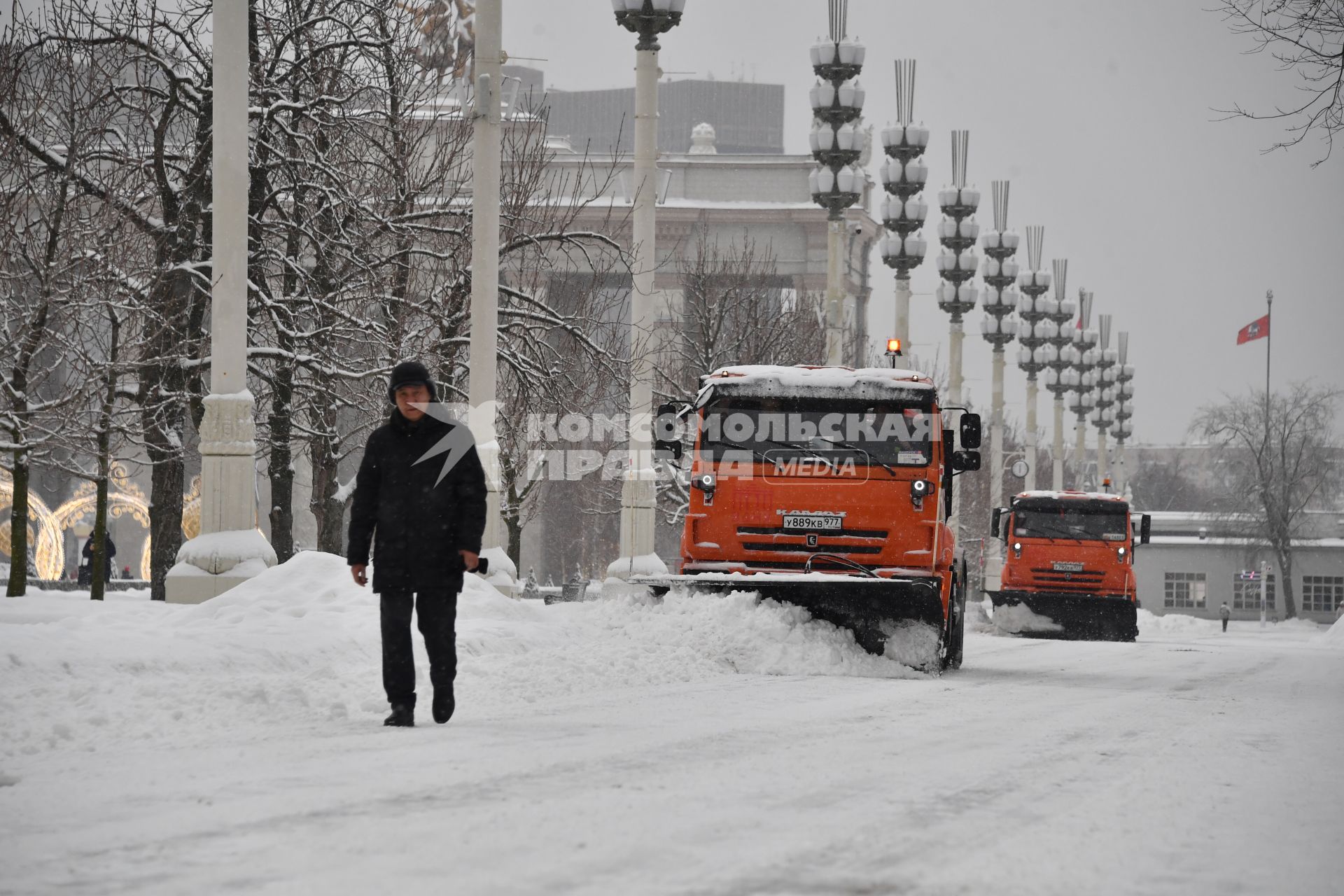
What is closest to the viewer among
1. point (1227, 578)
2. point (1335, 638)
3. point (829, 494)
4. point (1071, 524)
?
point (829, 494)

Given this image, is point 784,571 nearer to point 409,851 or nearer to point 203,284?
point 203,284

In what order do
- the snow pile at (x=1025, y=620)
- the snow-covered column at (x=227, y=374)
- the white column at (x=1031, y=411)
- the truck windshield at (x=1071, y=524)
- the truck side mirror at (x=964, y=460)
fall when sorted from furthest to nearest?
the white column at (x=1031, y=411) → the truck windshield at (x=1071, y=524) → the snow pile at (x=1025, y=620) → the truck side mirror at (x=964, y=460) → the snow-covered column at (x=227, y=374)

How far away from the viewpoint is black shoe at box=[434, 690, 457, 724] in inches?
351

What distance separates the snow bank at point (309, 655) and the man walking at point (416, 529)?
44cm

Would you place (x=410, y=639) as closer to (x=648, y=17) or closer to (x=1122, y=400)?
(x=648, y=17)

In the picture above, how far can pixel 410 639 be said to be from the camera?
352 inches

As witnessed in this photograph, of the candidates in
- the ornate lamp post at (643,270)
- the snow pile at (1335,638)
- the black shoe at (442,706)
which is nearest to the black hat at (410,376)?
the black shoe at (442,706)

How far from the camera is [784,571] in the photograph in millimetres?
15445

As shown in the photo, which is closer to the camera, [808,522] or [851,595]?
[851,595]

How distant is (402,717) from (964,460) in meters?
8.43

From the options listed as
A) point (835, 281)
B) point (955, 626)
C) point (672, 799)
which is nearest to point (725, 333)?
point (835, 281)

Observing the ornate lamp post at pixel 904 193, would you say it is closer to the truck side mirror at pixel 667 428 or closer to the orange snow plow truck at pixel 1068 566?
the orange snow plow truck at pixel 1068 566

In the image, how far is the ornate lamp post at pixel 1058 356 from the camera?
6031 centimetres

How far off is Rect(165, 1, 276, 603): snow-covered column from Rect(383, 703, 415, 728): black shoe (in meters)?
6.65
